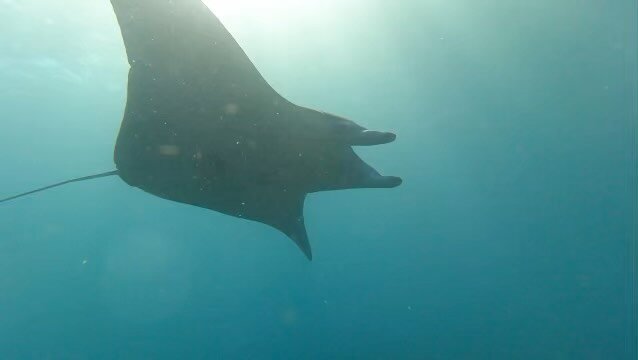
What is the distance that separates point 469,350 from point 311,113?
132 feet

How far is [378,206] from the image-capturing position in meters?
43.4

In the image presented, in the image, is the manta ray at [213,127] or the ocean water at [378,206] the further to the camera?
the ocean water at [378,206]

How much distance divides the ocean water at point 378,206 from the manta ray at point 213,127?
10164 mm

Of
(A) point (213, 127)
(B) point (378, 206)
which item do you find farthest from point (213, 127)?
(B) point (378, 206)

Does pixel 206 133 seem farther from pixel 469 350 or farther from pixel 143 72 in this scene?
pixel 469 350

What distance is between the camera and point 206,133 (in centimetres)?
448

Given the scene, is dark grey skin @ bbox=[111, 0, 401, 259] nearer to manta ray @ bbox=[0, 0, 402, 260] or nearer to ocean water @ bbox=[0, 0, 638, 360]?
manta ray @ bbox=[0, 0, 402, 260]

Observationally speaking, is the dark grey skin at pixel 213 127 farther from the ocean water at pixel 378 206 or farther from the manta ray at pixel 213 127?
the ocean water at pixel 378 206

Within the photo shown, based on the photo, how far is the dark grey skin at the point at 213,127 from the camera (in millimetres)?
3953

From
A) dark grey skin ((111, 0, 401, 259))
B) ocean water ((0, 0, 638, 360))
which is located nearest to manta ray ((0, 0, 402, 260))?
dark grey skin ((111, 0, 401, 259))

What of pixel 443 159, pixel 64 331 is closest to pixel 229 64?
pixel 443 159

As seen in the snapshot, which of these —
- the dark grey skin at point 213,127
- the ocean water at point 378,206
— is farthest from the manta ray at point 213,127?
the ocean water at point 378,206

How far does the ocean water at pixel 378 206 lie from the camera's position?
1850cm

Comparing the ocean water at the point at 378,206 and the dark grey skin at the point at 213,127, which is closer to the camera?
the dark grey skin at the point at 213,127
